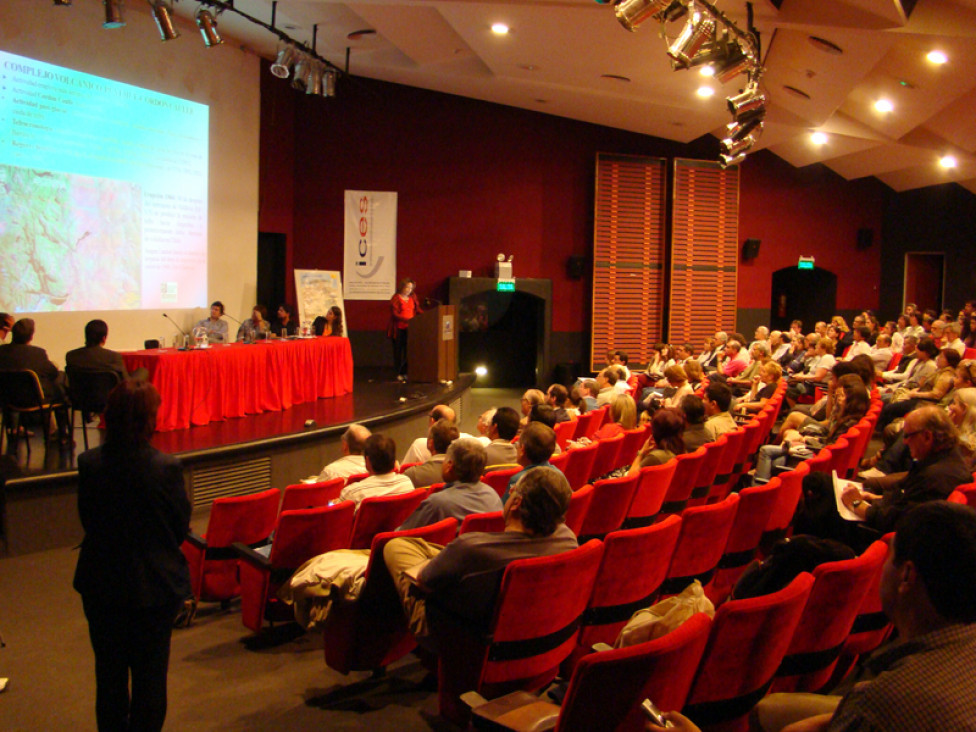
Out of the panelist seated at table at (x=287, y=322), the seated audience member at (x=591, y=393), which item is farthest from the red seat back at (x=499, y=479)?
the panelist seated at table at (x=287, y=322)

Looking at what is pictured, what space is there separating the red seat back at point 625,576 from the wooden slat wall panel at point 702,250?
1086 cm

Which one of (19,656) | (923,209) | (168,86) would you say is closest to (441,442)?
(19,656)

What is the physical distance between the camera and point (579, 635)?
104 inches

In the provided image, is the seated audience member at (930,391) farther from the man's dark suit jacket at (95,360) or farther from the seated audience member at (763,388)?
the man's dark suit jacket at (95,360)

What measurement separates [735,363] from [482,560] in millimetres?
7644

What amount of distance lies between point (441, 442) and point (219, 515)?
106cm

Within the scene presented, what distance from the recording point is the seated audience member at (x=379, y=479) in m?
3.37

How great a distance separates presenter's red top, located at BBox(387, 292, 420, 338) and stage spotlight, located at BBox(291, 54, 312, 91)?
2731 mm

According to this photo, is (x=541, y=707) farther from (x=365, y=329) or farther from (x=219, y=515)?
(x=365, y=329)

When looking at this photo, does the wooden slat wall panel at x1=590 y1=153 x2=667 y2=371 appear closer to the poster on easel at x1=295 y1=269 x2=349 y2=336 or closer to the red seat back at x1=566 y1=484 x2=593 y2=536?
the poster on easel at x1=295 y1=269 x2=349 y2=336

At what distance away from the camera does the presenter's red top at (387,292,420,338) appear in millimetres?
9930

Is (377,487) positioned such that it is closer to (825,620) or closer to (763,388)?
(825,620)

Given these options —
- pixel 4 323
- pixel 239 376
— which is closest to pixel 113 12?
pixel 4 323

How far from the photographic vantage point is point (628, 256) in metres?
13.0
